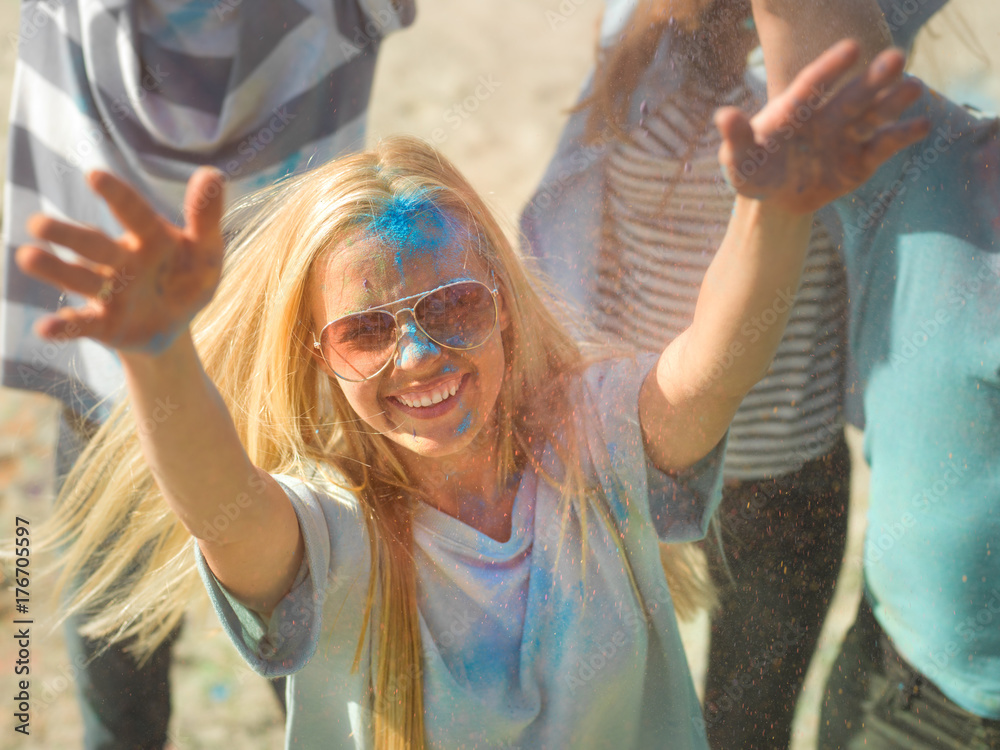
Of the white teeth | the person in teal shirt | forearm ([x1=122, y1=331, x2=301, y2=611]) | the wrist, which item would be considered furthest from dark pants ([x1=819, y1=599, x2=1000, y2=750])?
the wrist

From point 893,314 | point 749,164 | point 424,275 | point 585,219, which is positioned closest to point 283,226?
point 424,275

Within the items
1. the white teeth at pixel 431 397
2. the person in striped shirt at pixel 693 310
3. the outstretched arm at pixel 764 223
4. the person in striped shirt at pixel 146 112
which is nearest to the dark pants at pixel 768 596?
the person in striped shirt at pixel 693 310

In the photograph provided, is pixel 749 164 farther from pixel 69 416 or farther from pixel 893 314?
pixel 69 416

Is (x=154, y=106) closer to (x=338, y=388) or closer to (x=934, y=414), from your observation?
(x=338, y=388)

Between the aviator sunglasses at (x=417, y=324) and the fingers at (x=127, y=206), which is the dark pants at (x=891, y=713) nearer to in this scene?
the aviator sunglasses at (x=417, y=324)

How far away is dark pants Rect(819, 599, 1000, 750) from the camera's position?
0.84m

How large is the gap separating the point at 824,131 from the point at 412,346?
1.07 feet

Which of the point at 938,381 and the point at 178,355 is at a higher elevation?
the point at 178,355

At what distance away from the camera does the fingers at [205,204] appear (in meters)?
0.46

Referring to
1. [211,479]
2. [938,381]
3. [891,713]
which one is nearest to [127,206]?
[211,479]

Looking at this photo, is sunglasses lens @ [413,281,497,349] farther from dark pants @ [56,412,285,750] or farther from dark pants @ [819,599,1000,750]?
dark pants @ [56,412,285,750]

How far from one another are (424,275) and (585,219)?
0.88ft

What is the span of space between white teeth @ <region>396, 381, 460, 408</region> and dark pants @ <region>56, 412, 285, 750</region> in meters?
0.60

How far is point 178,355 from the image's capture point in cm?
52
